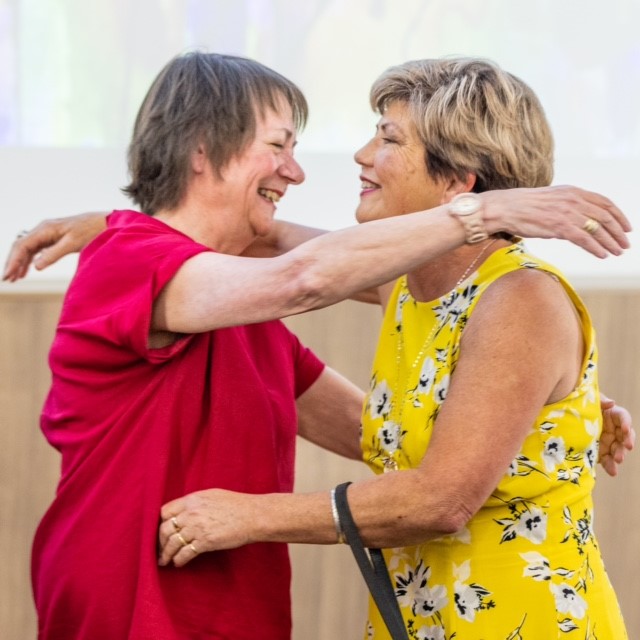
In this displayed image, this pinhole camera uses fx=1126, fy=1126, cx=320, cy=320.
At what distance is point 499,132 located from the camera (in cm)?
188

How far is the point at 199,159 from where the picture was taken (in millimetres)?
1877

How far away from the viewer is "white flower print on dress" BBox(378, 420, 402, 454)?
75.2 inches

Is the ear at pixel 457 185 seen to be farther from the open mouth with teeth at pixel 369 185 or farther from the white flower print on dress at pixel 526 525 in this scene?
the white flower print on dress at pixel 526 525

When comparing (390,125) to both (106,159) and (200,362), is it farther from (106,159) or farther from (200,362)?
(106,159)

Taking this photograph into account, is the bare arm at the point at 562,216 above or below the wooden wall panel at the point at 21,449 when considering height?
above

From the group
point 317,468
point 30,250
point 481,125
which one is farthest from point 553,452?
point 317,468

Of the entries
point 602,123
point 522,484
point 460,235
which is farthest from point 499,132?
point 602,123

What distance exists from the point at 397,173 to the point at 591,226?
510 millimetres

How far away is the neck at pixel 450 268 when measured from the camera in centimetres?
191

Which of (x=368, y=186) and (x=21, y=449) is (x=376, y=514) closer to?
(x=368, y=186)

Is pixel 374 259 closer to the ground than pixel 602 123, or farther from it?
closer to the ground

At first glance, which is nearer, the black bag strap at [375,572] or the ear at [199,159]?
the black bag strap at [375,572]

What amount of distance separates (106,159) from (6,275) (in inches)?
31.0

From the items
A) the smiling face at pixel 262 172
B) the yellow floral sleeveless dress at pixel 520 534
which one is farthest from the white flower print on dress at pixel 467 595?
the smiling face at pixel 262 172
